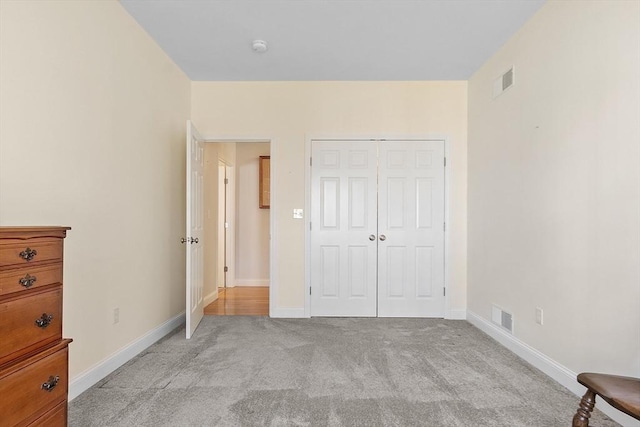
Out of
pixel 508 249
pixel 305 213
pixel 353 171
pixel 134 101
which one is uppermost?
pixel 134 101

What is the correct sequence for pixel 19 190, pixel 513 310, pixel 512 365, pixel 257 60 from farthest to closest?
pixel 257 60 → pixel 513 310 → pixel 512 365 → pixel 19 190

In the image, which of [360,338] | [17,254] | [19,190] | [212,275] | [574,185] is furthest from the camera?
[212,275]

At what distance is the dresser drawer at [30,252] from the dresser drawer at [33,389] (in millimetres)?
357

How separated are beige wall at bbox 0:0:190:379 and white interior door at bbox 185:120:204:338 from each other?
0.22m

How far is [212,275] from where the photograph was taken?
4.55 m

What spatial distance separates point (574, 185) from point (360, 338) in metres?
2.09

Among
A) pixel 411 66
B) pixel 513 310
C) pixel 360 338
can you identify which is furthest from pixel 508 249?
pixel 411 66

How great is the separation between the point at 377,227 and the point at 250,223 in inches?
99.1

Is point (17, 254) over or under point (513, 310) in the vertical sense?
over

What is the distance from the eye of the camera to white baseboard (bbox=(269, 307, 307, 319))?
3826 millimetres

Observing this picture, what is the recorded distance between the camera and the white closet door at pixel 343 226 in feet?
12.8

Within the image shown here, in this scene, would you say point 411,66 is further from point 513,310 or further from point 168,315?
point 168,315

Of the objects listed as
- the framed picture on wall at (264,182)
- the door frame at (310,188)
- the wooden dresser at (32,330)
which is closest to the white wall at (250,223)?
the framed picture on wall at (264,182)

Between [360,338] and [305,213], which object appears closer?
[360,338]
